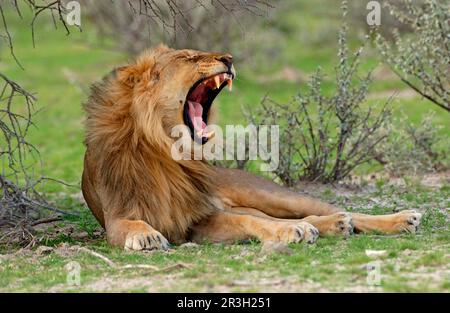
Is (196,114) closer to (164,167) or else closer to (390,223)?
(164,167)

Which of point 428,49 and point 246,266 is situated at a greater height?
point 428,49

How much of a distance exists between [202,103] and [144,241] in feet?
3.79

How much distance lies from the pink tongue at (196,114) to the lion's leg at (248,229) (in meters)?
0.69

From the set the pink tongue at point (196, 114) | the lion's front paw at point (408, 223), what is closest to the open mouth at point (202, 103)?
the pink tongue at point (196, 114)

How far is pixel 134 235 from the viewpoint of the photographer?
21.9ft

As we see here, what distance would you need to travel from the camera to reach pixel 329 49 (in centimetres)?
2452

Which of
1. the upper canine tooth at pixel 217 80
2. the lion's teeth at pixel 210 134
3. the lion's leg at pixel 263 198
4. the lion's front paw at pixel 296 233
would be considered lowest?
the lion's front paw at pixel 296 233

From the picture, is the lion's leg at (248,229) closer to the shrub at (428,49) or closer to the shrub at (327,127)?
the shrub at (327,127)

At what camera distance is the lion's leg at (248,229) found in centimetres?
675

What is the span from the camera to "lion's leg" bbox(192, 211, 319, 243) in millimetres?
6746

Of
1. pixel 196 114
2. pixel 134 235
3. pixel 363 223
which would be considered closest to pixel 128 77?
pixel 196 114

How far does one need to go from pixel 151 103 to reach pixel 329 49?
18.0 meters
